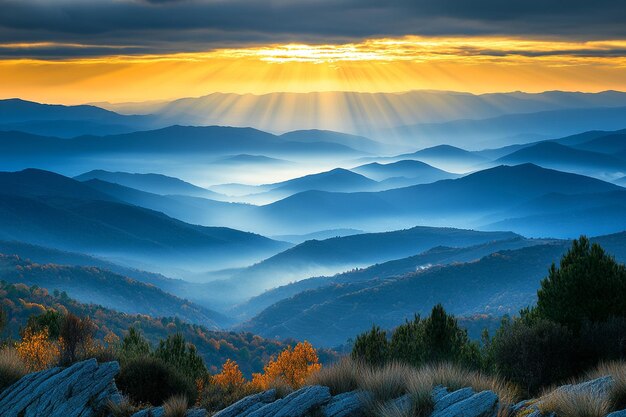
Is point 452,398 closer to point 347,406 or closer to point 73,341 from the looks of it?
point 347,406

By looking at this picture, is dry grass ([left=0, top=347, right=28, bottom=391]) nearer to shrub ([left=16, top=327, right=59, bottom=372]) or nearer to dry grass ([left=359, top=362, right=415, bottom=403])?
shrub ([left=16, top=327, right=59, bottom=372])

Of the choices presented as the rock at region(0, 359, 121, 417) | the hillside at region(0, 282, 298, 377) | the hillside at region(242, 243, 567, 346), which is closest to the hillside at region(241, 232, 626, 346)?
the hillside at region(242, 243, 567, 346)

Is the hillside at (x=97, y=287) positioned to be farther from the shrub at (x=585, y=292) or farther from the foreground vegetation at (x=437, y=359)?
the shrub at (x=585, y=292)

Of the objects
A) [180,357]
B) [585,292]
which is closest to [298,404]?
[180,357]

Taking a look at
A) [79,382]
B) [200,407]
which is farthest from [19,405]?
[200,407]

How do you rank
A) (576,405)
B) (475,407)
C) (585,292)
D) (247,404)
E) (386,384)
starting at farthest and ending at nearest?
(585,292)
(247,404)
(386,384)
(475,407)
(576,405)

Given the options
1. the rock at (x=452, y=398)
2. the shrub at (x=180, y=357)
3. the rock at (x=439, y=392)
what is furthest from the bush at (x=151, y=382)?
the rock at (x=452, y=398)
